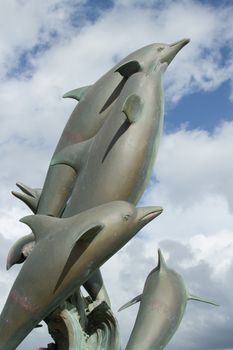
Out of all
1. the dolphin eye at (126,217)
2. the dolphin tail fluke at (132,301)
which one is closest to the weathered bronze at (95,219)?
the dolphin eye at (126,217)

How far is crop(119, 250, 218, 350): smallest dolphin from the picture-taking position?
949 cm

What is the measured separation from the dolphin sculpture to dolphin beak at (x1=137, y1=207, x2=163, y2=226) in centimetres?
85

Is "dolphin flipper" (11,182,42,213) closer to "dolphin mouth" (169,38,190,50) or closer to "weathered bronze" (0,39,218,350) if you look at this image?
"weathered bronze" (0,39,218,350)

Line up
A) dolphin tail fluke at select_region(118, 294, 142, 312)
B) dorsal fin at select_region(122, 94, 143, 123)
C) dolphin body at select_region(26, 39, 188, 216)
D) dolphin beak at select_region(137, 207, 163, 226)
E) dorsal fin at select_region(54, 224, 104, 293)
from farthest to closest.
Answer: dolphin tail fluke at select_region(118, 294, 142, 312) < dolphin body at select_region(26, 39, 188, 216) < dorsal fin at select_region(122, 94, 143, 123) < dolphin beak at select_region(137, 207, 163, 226) < dorsal fin at select_region(54, 224, 104, 293)

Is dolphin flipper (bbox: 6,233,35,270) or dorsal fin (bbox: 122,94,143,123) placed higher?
dorsal fin (bbox: 122,94,143,123)

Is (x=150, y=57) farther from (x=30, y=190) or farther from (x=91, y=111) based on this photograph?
(x=30, y=190)

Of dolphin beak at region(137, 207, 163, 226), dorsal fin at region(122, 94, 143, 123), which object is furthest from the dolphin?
dorsal fin at region(122, 94, 143, 123)

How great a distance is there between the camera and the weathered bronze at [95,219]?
758 cm

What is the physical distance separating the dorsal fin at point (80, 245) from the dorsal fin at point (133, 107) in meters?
2.09

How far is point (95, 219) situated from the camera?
298 inches

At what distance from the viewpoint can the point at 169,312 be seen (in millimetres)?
9711

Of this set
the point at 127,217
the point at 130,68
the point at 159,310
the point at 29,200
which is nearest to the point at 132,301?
the point at 159,310

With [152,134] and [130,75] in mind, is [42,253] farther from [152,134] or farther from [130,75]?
[130,75]

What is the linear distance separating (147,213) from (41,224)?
159 centimetres
